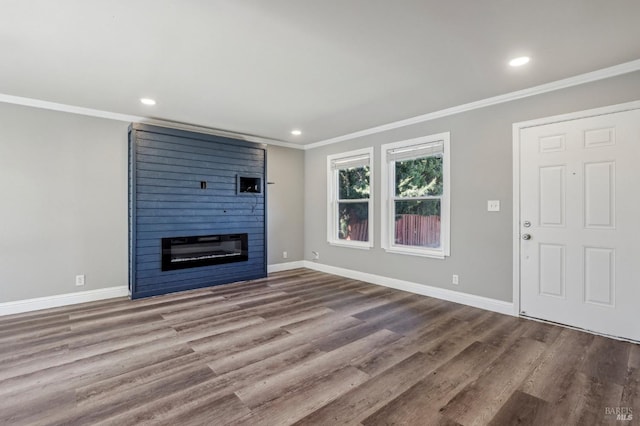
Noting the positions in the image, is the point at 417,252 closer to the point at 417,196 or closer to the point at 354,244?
Answer: the point at 417,196

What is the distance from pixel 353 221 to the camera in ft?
18.4

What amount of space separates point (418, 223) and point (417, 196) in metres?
0.40

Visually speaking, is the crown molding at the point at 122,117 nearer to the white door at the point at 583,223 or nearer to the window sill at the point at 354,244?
the window sill at the point at 354,244

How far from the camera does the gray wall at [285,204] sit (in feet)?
19.4

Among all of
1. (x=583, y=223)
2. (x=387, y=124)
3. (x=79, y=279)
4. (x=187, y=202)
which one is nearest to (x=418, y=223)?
(x=387, y=124)

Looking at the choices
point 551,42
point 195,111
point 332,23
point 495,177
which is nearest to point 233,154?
point 195,111

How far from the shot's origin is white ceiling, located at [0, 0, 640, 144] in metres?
2.01

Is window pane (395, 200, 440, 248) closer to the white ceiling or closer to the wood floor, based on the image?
the wood floor

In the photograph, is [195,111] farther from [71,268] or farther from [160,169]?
[71,268]

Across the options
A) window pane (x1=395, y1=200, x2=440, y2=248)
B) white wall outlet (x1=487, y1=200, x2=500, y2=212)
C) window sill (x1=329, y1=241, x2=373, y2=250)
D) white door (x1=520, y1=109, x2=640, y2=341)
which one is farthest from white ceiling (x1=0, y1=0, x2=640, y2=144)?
window sill (x1=329, y1=241, x2=373, y2=250)

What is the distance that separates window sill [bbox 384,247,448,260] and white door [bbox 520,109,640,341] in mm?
979

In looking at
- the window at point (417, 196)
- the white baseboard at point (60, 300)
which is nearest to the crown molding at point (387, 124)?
the window at point (417, 196)

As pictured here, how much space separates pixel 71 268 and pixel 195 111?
8.55 feet

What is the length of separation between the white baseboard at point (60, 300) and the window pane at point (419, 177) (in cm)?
435
